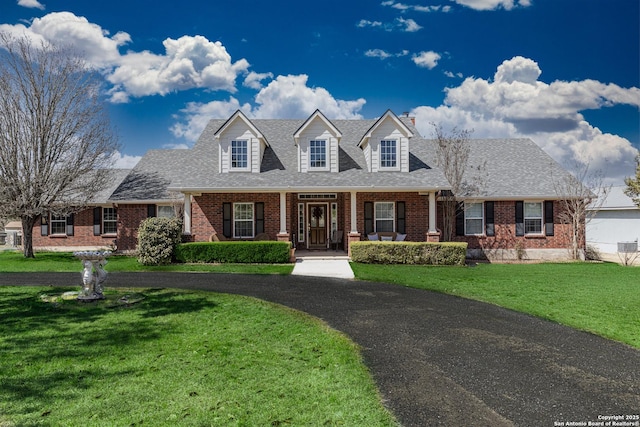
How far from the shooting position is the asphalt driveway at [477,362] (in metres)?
4.41

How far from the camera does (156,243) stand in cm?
1681

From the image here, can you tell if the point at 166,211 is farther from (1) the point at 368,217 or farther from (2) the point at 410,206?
(2) the point at 410,206

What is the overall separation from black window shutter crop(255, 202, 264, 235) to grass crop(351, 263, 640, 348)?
17.8 ft

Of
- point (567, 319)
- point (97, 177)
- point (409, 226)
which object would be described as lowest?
point (567, 319)

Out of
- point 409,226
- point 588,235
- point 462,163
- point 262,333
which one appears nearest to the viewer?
point 262,333

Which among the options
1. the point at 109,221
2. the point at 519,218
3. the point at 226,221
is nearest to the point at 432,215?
the point at 519,218

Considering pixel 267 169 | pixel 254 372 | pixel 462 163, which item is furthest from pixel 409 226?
pixel 254 372

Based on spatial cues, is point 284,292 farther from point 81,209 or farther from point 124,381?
point 81,209

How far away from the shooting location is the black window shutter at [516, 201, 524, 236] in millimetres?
20500

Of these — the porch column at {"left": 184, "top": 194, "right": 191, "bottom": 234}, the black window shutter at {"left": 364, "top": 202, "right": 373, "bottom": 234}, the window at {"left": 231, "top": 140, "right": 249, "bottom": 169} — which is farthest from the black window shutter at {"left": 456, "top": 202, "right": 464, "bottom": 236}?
the porch column at {"left": 184, "top": 194, "right": 191, "bottom": 234}

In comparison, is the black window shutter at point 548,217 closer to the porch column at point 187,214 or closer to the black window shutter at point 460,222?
the black window shutter at point 460,222

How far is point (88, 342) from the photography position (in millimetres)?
6664

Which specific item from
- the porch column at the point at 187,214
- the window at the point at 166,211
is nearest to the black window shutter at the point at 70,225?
the window at the point at 166,211

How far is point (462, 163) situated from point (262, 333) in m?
17.1
